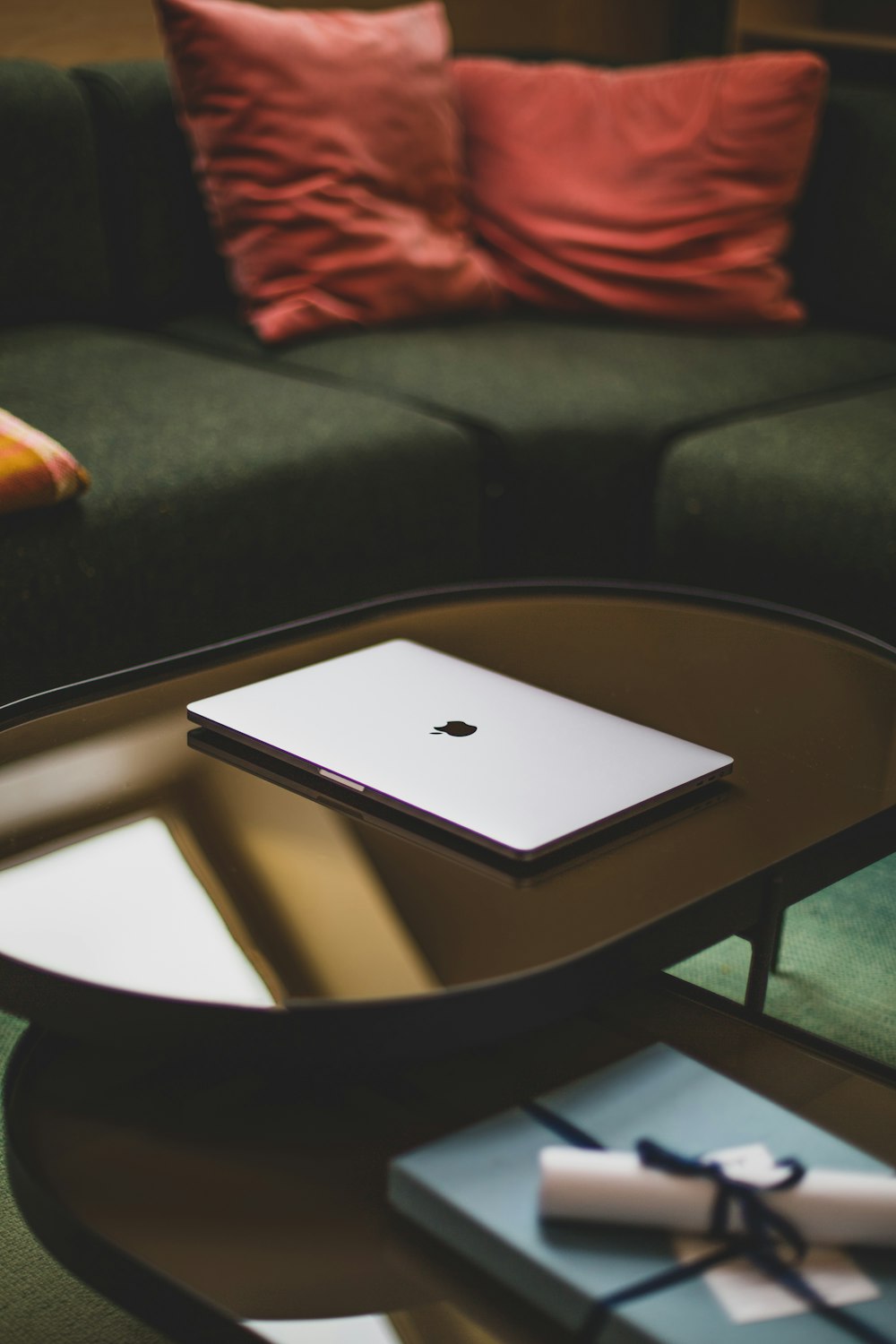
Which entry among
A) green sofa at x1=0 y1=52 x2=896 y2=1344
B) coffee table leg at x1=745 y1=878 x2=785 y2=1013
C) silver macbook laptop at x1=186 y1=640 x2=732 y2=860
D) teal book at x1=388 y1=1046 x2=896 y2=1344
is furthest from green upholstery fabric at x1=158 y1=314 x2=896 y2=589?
teal book at x1=388 y1=1046 x2=896 y2=1344

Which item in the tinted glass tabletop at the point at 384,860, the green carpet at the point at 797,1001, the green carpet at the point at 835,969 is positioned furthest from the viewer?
the green carpet at the point at 835,969

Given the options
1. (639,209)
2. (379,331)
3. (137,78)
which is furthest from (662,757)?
(137,78)

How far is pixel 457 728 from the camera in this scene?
39.3 inches

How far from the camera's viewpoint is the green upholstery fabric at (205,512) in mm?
1488

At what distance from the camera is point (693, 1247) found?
65 centimetres

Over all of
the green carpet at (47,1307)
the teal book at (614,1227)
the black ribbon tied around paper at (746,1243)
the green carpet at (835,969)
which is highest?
the black ribbon tied around paper at (746,1243)

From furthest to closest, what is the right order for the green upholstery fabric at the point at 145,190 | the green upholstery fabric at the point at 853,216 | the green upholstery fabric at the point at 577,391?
the green upholstery fabric at the point at 853,216 → the green upholstery fabric at the point at 145,190 → the green upholstery fabric at the point at 577,391

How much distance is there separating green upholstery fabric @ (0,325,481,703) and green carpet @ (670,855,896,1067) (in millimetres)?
630

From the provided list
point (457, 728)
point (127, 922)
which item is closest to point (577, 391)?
point (457, 728)

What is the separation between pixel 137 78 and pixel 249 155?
0.25 metres

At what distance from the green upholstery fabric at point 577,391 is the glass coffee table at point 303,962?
0.80m

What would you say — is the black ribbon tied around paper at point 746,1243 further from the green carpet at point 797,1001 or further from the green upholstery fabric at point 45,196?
the green upholstery fabric at point 45,196

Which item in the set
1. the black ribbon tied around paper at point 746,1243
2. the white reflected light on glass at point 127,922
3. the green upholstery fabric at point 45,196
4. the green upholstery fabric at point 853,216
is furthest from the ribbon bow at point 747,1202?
the green upholstery fabric at point 853,216

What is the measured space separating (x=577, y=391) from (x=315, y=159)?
1.78ft
